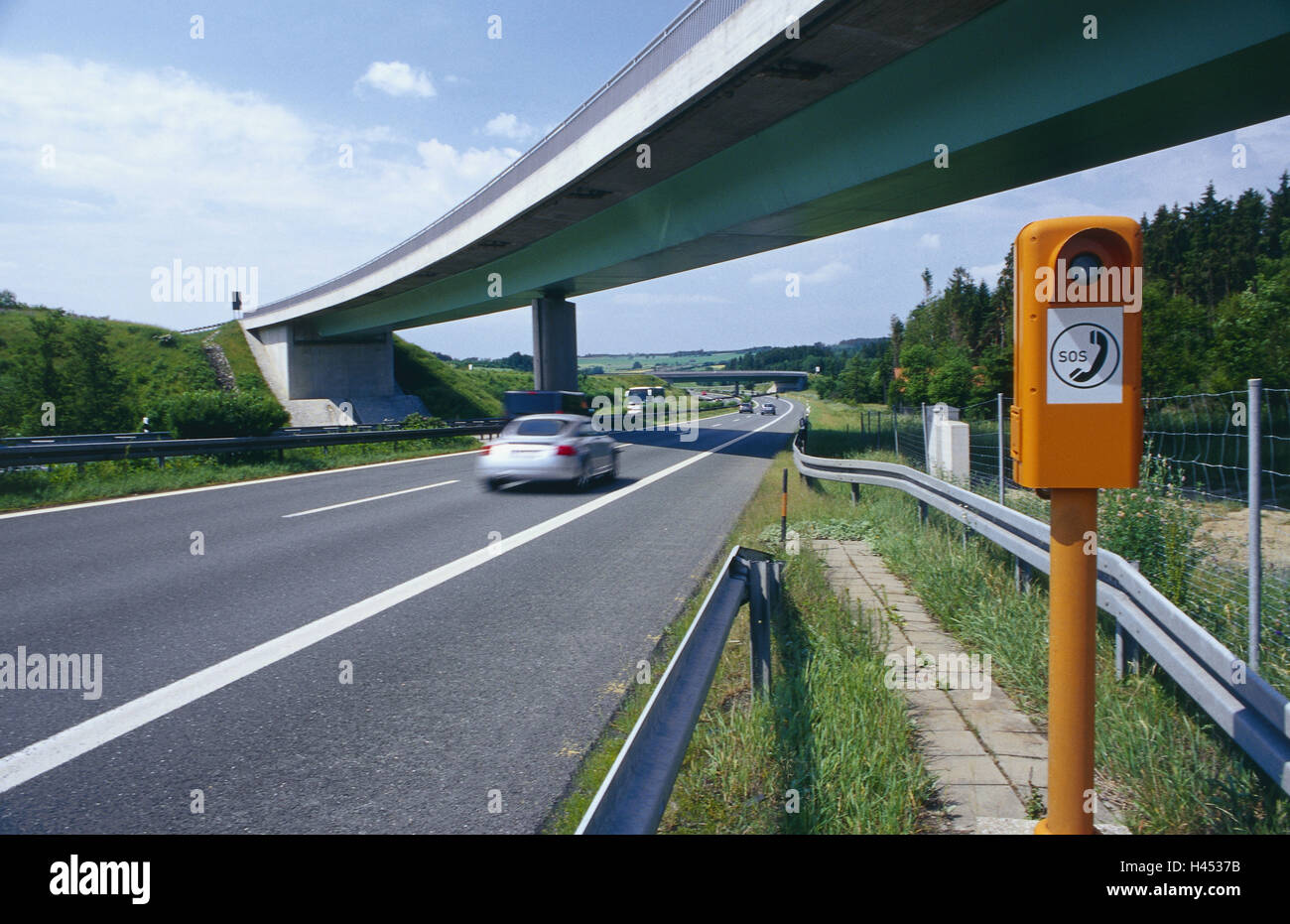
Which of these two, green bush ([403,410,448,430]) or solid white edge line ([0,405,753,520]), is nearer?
solid white edge line ([0,405,753,520])

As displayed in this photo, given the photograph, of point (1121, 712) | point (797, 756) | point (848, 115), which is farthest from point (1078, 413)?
point (848, 115)

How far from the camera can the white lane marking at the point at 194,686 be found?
3779 millimetres

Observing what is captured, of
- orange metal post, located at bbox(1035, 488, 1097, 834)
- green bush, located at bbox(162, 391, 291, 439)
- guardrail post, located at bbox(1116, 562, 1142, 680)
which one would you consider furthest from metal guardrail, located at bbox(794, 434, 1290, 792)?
green bush, located at bbox(162, 391, 291, 439)

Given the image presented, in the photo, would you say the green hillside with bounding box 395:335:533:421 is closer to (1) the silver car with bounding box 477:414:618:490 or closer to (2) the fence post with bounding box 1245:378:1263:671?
(1) the silver car with bounding box 477:414:618:490

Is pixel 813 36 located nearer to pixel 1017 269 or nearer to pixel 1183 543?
pixel 1183 543

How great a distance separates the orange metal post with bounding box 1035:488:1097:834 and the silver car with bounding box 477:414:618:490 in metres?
12.5

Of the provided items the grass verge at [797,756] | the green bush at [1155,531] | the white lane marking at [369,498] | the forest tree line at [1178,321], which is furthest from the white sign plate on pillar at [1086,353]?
the forest tree line at [1178,321]

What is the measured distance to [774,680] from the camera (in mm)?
4594

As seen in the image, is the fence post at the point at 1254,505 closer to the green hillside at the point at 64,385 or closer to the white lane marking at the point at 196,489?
the white lane marking at the point at 196,489

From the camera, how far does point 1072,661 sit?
7.41 feet

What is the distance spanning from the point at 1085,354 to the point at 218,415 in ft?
71.0

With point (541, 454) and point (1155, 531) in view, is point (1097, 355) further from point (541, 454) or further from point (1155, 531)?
point (541, 454)

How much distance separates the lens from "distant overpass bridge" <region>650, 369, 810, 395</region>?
17038 centimetres
